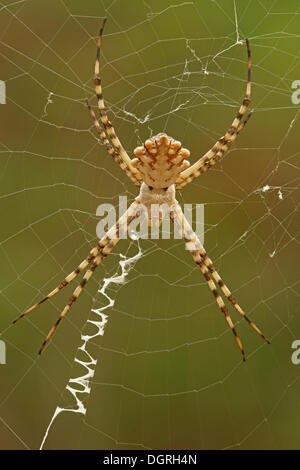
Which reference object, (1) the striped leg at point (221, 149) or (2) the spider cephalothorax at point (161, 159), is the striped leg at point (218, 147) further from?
(2) the spider cephalothorax at point (161, 159)

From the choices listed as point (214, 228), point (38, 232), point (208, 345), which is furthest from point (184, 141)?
point (208, 345)

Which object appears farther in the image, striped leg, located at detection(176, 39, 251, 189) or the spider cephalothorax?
striped leg, located at detection(176, 39, 251, 189)

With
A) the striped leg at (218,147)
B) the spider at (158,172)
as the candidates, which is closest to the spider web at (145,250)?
the spider at (158,172)

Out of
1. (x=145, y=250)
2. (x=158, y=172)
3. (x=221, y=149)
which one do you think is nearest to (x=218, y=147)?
(x=221, y=149)

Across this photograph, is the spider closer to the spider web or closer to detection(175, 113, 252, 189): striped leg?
detection(175, 113, 252, 189): striped leg

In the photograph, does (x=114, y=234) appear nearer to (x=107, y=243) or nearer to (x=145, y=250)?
(x=107, y=243)

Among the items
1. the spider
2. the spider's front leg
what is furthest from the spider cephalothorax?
the spider's front leg
